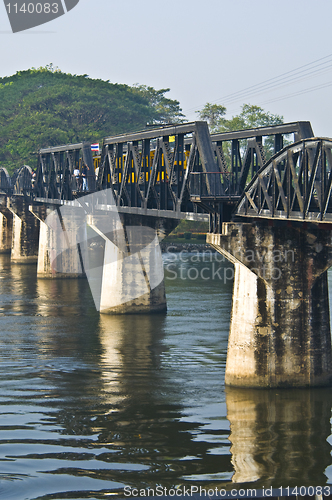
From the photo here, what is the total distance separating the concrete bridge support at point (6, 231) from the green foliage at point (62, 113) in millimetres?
17157

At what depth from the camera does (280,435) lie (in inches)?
919

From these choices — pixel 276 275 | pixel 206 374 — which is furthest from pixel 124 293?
pixel 276 275

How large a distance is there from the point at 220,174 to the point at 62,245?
31858 millimetres

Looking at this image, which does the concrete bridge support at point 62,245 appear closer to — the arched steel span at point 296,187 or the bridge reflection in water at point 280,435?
the arched steel span at point 296,187

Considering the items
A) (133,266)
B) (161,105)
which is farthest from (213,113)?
(133,266)

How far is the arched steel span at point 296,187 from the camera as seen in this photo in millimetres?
21906

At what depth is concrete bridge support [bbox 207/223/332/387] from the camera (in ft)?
87.6

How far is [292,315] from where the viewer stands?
87.7 ft

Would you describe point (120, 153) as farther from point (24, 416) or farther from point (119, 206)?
point (24, 416)

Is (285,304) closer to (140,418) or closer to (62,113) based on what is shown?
(140,418)

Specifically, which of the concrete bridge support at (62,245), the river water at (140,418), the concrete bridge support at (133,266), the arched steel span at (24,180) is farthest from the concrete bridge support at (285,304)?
the arched steel span at (24,180)

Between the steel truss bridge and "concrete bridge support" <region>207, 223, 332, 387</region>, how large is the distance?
129cm

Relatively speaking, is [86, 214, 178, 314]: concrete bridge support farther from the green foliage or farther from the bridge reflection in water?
the green foliage

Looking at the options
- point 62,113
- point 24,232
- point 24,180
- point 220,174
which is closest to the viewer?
point 220,174
